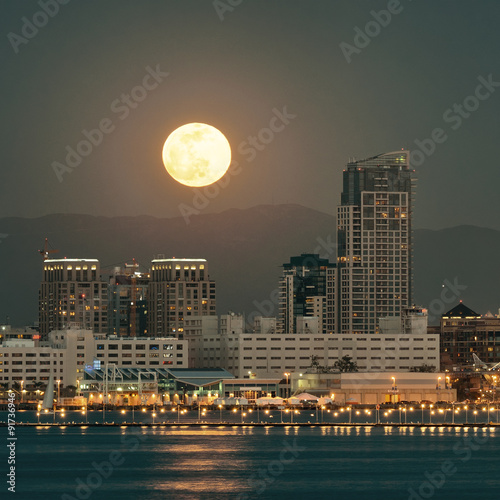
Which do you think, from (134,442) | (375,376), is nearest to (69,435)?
(134,442)

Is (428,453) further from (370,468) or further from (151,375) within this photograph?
(151,375)

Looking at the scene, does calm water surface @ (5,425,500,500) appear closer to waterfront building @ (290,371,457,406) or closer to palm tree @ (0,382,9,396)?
waterfront building @ (290,371,457,406)
